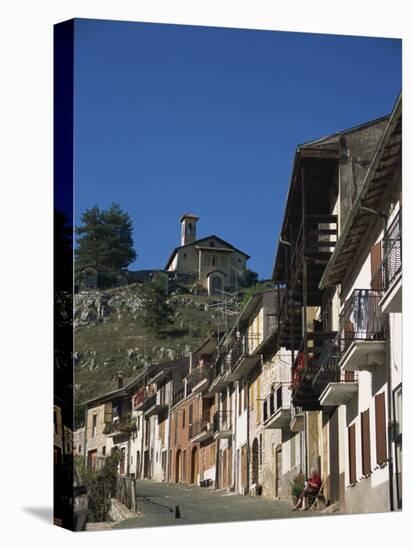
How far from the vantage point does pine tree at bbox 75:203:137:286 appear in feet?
55.6

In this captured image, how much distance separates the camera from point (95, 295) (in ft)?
56.6

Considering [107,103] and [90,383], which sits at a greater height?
[107,103]

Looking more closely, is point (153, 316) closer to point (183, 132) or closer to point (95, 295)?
point (95, 295)

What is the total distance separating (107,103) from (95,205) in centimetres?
143

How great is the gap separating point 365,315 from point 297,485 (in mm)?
2741

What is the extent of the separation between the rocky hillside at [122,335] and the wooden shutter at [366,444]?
2687 millimetres

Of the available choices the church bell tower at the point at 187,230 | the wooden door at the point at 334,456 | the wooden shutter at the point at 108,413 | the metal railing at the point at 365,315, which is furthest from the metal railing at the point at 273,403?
the church bell tower at the point at 187,230

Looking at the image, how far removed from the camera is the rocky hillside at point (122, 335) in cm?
1708

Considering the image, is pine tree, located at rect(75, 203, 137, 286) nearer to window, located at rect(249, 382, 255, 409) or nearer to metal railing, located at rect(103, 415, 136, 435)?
metal railing, located at rect(103, 415, 136, 435)

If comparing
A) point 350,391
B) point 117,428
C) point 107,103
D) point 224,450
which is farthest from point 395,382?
point 107,103

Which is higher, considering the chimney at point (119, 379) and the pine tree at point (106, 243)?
the pine tree at point (106, 243)

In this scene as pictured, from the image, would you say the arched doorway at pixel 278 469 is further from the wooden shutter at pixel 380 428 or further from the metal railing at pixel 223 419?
the wooden shutter at pixel 380 428

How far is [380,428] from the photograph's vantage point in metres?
18.4

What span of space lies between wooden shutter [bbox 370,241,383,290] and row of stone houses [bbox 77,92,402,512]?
30mm
